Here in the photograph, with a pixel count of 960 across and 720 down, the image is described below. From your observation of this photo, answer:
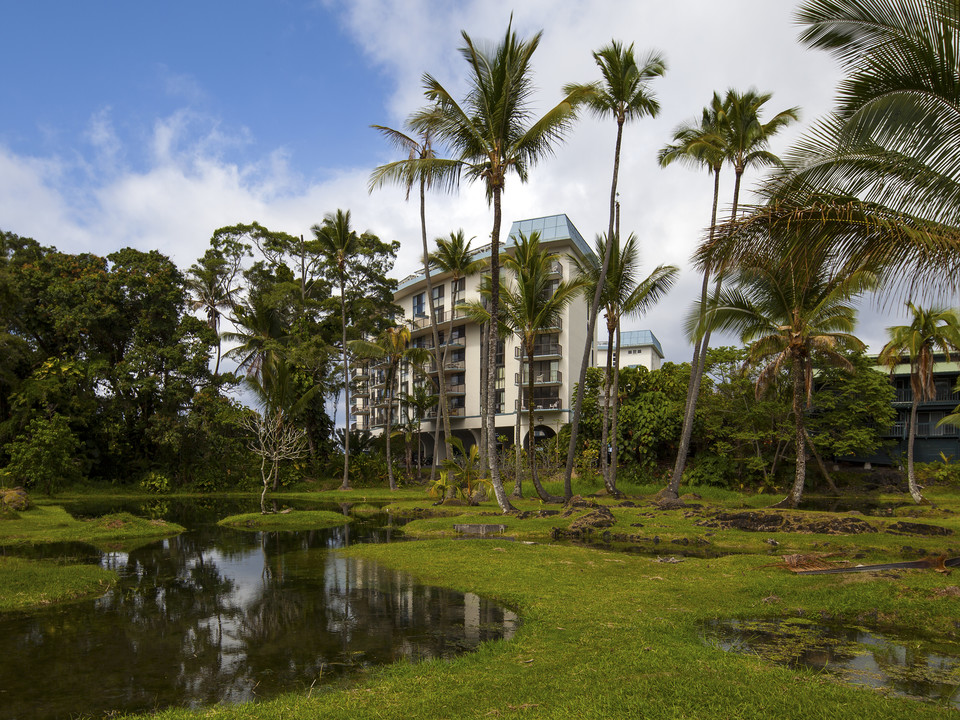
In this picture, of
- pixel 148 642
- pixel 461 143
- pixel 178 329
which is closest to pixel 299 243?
pixel 178 329

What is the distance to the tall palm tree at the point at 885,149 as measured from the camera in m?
6.93

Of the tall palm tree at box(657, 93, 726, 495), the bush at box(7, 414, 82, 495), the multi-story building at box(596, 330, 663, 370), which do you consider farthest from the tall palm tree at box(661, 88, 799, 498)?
the multi-story building at box(596, 330, 663, 370)

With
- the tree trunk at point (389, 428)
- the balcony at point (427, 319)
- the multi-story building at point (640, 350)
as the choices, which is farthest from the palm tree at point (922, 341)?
the multi-story building at point (640, 350)

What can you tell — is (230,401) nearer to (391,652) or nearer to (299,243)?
(299,243)

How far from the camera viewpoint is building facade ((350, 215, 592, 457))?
4178 cm

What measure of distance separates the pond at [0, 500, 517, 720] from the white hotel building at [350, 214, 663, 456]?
86.8ft

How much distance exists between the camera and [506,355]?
44594 millimetres

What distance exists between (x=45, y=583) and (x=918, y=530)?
1855 cm

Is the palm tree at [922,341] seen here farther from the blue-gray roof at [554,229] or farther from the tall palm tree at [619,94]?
the blue-gray roof at [554,229]

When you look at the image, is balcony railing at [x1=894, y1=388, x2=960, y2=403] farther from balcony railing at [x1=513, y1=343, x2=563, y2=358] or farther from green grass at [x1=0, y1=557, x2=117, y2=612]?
green grass at [x1=0, y1=557, x2=117, y2=612]

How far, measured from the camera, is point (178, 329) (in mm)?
33688

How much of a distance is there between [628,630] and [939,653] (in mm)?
3121

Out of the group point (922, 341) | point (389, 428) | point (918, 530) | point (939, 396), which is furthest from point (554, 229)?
point (918, 530)

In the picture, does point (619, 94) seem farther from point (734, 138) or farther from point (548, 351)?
point (548, 351)
